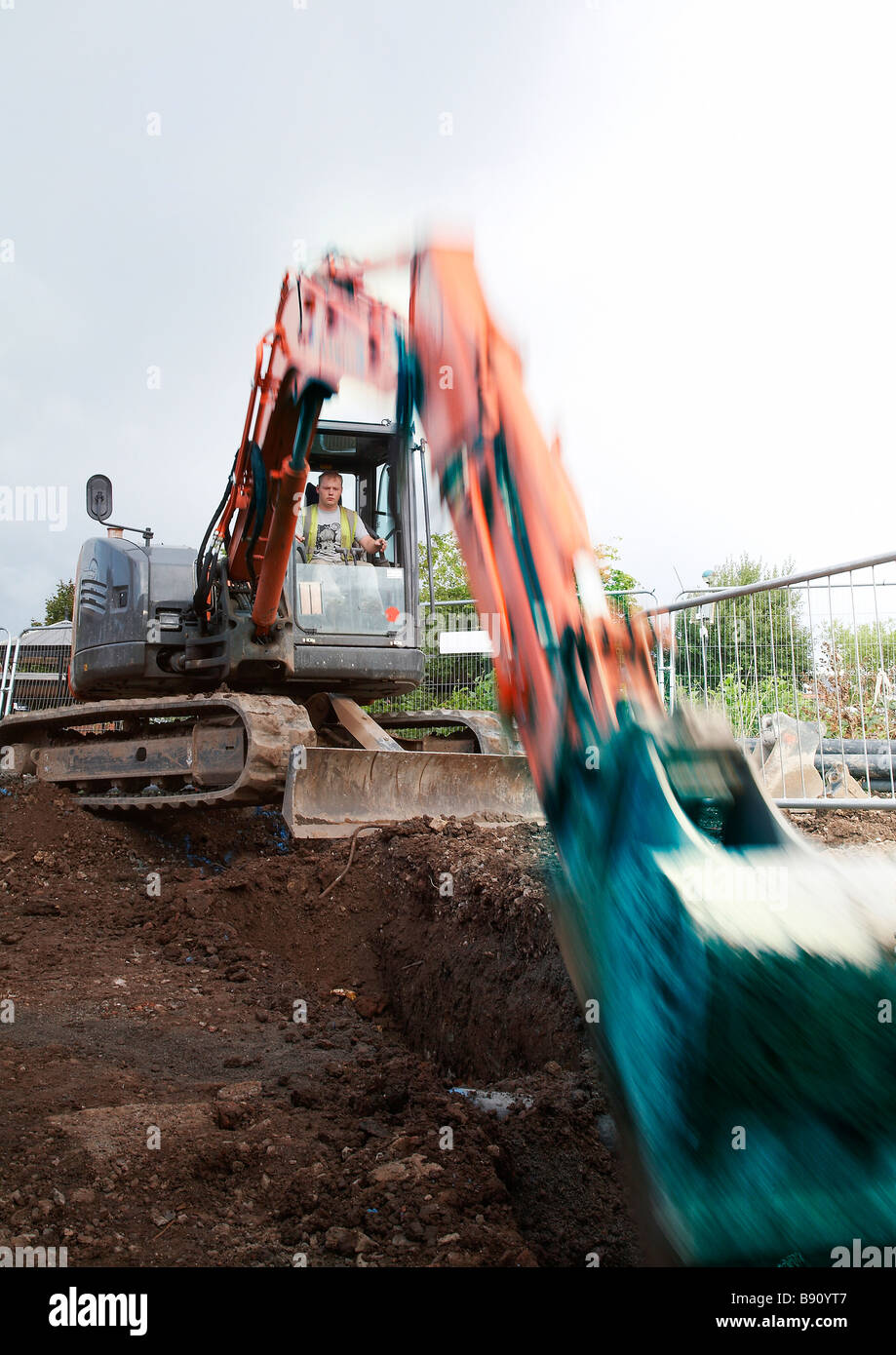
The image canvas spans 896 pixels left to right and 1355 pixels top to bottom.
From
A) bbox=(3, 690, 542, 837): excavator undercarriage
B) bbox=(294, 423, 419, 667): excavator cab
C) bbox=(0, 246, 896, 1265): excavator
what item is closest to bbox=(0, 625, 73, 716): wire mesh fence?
bbox=(3, 690, 542, 837): excavator undercarriage

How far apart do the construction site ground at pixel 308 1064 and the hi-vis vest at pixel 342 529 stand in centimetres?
208

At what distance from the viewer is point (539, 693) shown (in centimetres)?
166

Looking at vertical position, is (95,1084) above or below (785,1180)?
below

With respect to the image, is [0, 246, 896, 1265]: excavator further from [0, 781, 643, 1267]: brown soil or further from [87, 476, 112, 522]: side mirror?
[87, 476, 112, 522]: side mirror

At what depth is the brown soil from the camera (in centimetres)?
187

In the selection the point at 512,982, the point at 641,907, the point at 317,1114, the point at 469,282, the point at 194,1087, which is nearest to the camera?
the point at 641,907

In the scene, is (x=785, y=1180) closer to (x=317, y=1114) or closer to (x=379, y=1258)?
(x=379, y=1258)

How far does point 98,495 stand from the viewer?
5445mm

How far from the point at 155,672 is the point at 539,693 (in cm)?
547

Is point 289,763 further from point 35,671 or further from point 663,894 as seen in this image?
point 35,671

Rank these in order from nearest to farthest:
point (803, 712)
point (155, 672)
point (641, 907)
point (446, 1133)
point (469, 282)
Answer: point (641, 907) → point (469, 282) → point (446, 1133) → point (803, 712) → point (155, 672)

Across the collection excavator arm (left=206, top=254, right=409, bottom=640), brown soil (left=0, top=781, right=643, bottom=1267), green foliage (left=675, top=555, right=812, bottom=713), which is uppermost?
excavator arm (left=206, top=254, right=409, bottom=640)

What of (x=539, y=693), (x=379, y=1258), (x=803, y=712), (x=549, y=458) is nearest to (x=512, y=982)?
(x=379, y=1258)

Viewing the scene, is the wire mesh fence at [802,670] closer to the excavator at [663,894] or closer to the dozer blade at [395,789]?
the dozer blade at [395,789]
